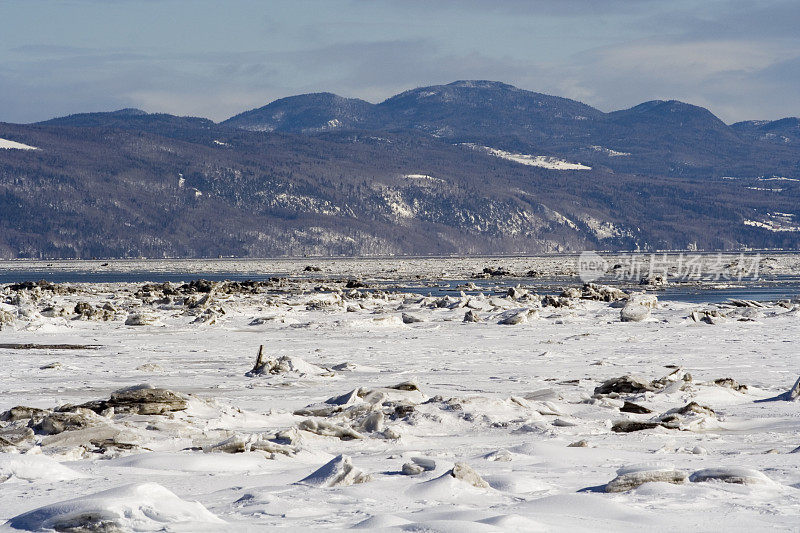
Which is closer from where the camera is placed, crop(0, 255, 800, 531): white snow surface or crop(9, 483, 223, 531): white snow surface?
crop(9, 483, 223, 531): white snow surface

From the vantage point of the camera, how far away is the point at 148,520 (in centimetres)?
611

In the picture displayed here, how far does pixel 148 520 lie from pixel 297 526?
89 cm

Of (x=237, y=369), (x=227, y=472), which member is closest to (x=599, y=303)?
(x=237, y=369)

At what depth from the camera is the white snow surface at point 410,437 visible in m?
6.48

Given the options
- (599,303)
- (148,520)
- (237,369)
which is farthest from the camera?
(599,303)

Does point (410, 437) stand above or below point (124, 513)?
below

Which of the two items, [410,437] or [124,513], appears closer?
[124,513]

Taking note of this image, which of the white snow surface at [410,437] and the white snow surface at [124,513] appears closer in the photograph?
the white snow surface at [124,513]

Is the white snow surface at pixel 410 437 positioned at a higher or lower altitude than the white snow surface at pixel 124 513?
lower

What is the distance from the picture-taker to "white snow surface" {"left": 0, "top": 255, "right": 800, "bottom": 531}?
255 inches

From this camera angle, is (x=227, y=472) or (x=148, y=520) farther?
(x=227, y=472)

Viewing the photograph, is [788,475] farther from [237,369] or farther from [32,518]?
[237,369]

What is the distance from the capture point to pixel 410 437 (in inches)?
403

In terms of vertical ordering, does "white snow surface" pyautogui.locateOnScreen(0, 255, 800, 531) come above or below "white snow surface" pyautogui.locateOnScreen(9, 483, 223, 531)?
below
